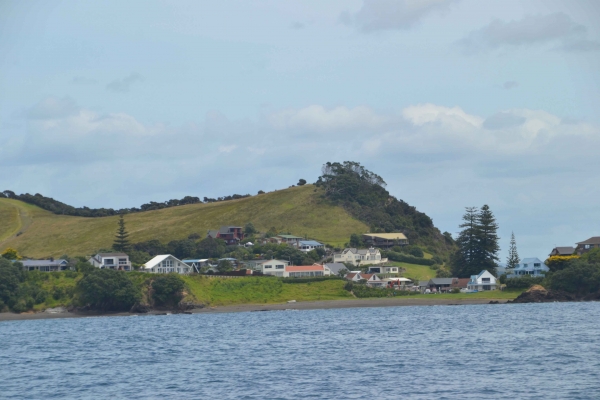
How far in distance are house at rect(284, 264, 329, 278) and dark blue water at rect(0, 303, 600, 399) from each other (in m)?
47.6

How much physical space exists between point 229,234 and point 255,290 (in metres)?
57.5

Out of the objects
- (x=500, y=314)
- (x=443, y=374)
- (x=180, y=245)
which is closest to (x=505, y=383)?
(x=443, y=374)

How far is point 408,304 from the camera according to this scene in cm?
11138

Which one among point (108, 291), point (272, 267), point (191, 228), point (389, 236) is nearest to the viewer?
point (108, 291)

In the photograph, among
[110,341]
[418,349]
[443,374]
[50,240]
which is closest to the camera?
[443,374]

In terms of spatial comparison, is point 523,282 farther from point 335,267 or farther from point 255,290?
point 255,290

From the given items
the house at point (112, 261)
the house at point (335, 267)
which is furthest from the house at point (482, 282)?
the house at point (112, 261)

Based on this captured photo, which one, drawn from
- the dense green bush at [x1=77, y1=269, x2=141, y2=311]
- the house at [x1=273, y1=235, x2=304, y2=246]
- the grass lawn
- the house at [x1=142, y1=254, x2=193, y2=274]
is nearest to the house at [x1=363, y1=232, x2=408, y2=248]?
the house at [x1=273, y1=235, x2=304, y2=246]

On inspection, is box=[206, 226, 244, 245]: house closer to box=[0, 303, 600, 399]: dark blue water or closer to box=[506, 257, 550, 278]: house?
box=[506, 257, 550, 278]: house

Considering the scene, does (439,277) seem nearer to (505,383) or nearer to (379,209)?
(379,209)

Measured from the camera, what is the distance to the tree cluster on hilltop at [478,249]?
5438 inches

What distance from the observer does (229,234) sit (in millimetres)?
174625

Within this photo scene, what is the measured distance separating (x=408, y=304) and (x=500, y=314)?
25636mm

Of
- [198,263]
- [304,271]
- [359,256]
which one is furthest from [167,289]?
[359,256]
